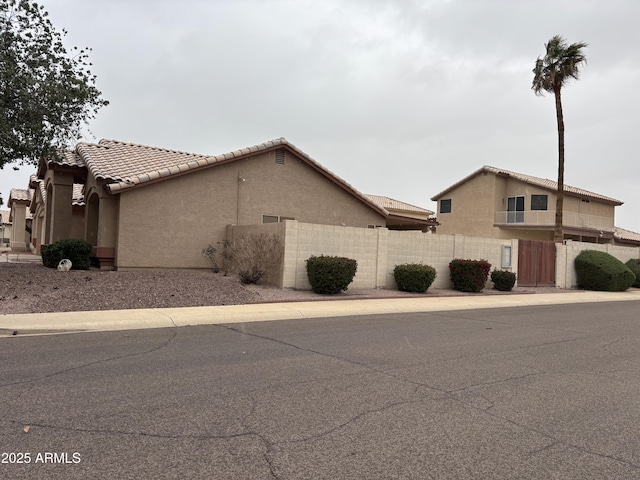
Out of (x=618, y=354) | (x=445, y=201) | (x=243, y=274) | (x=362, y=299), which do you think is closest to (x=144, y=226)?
(x=243, y=274)

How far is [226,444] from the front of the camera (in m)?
4.37

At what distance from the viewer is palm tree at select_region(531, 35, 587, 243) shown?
29.3 m

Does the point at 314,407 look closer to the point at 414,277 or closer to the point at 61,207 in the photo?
the point at 414,277

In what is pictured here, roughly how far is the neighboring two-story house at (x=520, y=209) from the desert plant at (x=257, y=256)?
28.2 m

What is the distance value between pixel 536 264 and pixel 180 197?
1698 cm

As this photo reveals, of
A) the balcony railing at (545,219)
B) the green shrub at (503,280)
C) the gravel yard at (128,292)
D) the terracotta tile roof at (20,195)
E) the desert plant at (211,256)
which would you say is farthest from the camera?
the balcony railing at (545,219)

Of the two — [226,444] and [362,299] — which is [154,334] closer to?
[226,444]

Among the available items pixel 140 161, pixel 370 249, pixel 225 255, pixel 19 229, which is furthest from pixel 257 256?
pixel 19 229

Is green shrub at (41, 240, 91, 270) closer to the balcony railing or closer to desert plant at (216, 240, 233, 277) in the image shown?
desert plant at (216, 240, 233, 277)

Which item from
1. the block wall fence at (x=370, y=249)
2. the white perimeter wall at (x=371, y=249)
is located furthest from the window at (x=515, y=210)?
the white perimeter wall at (x=371, y=249)

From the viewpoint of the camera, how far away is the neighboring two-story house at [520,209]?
1662 inches

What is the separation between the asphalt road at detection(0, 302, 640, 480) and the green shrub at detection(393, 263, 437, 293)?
28.9 feet

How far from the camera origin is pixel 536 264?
25094mm

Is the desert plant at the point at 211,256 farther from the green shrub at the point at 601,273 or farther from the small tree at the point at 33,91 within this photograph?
the green shrub at the point at 601,273
